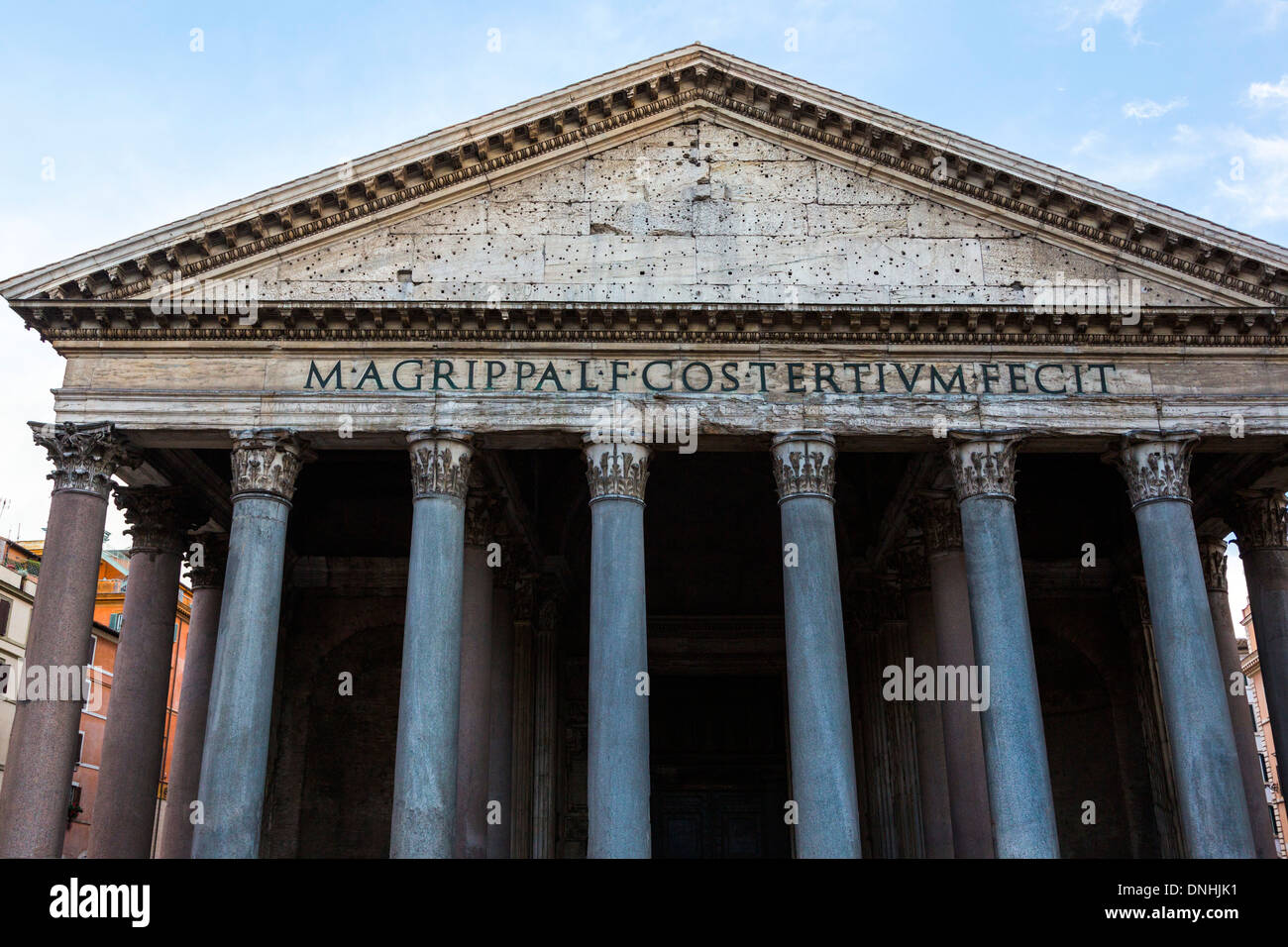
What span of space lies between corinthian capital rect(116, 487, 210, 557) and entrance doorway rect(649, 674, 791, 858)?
818 centimetres

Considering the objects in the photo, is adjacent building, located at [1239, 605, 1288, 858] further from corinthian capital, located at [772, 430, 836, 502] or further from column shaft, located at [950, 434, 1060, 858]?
corinthian capital, located at [772, 430, 836, 502]

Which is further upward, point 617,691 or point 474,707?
point 474,707

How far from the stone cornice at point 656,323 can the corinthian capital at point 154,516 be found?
2.52 metres

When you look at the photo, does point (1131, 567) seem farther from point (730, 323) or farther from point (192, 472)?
point (192, 472)

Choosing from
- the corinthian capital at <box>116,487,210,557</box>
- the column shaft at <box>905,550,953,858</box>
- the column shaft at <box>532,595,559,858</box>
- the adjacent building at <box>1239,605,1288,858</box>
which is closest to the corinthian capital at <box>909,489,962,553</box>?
the column shaft at <box>905,550,953,858</box>

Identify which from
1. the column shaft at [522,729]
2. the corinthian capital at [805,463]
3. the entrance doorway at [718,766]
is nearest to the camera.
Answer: the corinthian capital at [805,463]

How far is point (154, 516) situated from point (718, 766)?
9628mm

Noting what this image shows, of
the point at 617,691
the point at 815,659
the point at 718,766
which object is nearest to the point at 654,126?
the point at 815,659

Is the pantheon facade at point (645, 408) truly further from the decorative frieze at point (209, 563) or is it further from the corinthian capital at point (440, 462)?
the decorative frieze at point (209, 563)

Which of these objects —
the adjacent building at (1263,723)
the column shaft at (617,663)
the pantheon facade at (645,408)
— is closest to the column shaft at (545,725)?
the pantheon facade at (645,408)

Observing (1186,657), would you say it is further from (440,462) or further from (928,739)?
(440,462)

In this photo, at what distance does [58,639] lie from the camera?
12.5 metres

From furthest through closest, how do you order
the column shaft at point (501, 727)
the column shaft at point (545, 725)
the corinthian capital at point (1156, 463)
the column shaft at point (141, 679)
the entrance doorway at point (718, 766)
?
the entrance doorway at point (718, 766)
the column shaft at point (545, 725)
the column shaft at point (501, 727)
the column shaft at point (141, 679)
the corinthian capital at point (1156, 463)

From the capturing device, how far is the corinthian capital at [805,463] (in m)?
13.3
